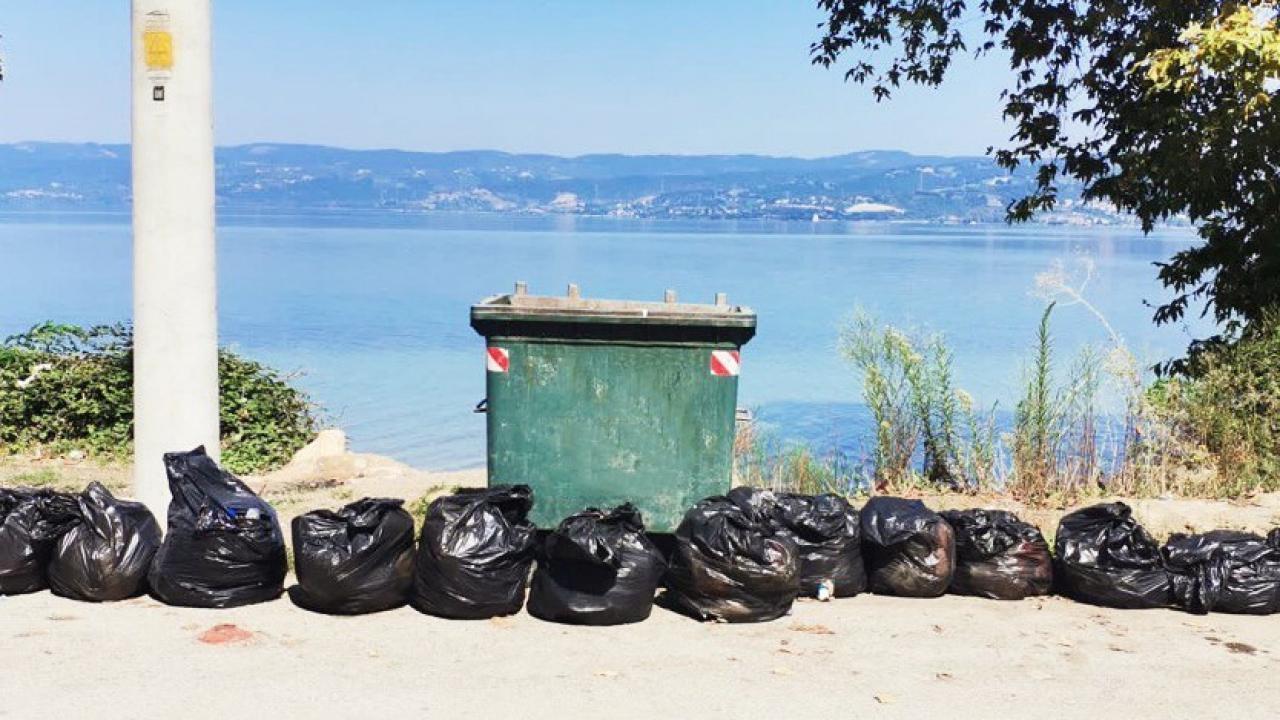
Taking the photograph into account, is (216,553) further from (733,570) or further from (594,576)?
(733,570)

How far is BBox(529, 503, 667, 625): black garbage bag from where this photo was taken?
6133mm

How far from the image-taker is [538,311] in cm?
680

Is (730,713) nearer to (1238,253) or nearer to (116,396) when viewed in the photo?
(116,396)

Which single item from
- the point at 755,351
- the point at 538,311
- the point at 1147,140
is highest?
the point at 1147,140

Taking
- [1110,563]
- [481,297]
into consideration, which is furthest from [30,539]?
[481,297]

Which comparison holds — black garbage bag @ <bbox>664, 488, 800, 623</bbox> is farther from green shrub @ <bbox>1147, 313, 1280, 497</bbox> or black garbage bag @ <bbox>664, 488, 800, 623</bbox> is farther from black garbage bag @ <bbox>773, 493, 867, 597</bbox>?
green shrub @ <bbox>1147, 313, 1280, 497</bbox>

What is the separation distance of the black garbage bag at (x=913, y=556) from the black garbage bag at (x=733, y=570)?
632 mm

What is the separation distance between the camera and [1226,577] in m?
6.59

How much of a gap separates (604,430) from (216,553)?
78.7 inches

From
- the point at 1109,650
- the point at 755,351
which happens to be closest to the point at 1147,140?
the point at 1109,650

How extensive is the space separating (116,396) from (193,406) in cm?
458

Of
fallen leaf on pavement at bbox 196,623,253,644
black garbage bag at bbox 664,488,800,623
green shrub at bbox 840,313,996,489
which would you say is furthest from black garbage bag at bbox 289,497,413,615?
green shrub at bbox 840,313,996,489

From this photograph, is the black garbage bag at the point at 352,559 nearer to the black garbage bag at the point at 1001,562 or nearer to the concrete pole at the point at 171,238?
the concrete pole at the point at 171,238

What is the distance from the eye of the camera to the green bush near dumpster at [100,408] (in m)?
11.0
